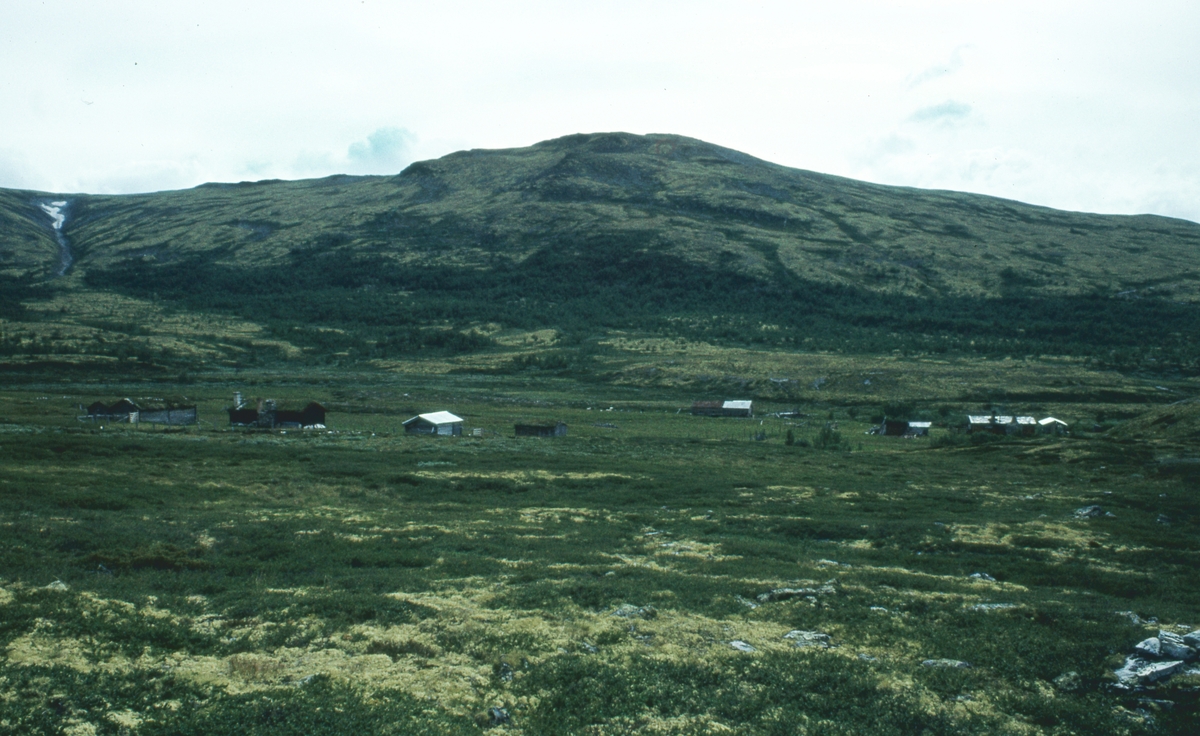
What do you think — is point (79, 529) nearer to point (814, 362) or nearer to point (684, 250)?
point (814, 362)

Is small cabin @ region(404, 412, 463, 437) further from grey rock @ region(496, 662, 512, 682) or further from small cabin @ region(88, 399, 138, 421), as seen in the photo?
grey rock @ region(496, 662, 512, 682)

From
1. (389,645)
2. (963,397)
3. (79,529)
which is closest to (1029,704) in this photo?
(389,645)

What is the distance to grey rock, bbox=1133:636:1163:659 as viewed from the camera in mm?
13055

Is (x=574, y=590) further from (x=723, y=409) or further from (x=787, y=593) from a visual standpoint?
(x=723, y=409)

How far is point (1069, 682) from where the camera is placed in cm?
1274

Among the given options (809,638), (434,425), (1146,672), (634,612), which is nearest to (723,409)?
(434,425)

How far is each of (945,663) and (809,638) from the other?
2414 mm

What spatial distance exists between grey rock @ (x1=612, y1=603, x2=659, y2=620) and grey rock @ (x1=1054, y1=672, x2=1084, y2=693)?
286 inches

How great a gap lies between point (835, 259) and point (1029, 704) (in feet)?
644

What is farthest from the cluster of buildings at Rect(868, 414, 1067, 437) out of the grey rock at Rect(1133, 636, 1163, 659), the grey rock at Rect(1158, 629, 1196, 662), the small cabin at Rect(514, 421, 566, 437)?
the grey rock at Rect(1133, 636, 1163, 659)

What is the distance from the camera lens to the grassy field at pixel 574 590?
11.3m

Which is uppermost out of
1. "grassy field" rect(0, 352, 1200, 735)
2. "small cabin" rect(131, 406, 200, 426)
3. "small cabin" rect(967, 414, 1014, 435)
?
"grassy field" rect(0, 352, 1200, 735)

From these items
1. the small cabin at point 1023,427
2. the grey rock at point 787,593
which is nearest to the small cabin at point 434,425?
the grey rock at point 787,593

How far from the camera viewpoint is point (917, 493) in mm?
35844
